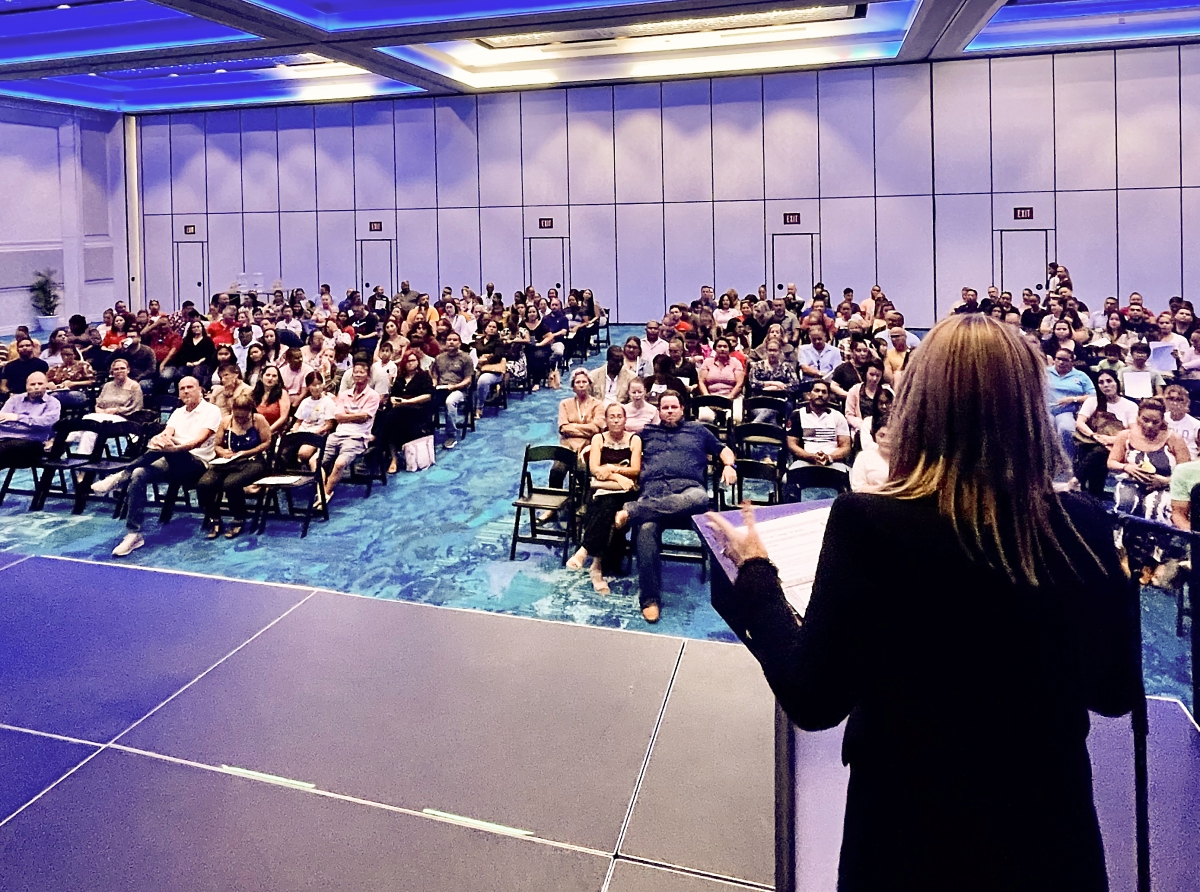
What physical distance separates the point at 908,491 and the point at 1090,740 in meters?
1.97

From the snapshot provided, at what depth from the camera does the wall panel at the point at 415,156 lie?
20781 mm

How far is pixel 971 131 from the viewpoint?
17.7m

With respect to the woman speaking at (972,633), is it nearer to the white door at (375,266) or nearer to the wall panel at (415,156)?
the wall panel at (415,156)

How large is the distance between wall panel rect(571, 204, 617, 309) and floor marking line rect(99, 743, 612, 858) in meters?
17.5

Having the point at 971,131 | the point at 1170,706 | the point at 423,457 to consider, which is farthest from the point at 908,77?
the point at 1170,706

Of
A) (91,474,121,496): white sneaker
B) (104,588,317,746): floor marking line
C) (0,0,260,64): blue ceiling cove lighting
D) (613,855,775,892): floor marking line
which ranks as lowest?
(613,855,775,892): floor marking line

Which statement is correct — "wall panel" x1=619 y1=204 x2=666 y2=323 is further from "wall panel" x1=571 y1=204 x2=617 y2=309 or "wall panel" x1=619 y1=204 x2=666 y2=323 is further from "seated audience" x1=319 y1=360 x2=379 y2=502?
"seated audience" x1=319 y1=360 x2=379 y2=502

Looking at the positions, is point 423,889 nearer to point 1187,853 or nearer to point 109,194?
point 1187,853

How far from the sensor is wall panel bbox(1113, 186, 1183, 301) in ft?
55.8

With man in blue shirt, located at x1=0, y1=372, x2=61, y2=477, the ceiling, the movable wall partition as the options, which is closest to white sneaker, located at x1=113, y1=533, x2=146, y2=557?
man in blue shirt, located at x1=0, y1=372, x2=61, y2=477

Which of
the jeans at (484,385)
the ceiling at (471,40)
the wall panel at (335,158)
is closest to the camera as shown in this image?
the jeans at (484,385)

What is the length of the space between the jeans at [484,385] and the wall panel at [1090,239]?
11.5 m

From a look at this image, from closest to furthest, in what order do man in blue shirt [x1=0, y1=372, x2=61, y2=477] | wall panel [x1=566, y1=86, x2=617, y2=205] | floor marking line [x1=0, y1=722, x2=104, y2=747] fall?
floor marking line [x1=0, y1=722, x2=104, y2=747] < man in blue shirt [x1=0, y1=372, x2=61, y2=477] < wall panel [x1=566, y1=86, x2=617, y2=205]

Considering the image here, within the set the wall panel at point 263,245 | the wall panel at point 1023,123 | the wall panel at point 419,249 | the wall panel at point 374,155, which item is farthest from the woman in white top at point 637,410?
the wall panel at point 263,245
